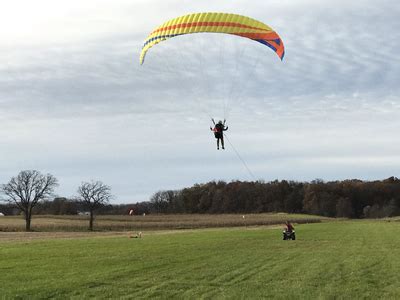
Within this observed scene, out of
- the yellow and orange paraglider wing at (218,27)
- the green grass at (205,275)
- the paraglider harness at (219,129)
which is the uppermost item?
the yellow and orange paraglider wing at (218,27)

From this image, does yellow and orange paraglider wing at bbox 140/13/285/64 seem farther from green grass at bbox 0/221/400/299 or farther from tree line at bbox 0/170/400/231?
tree line at bbox 0/170/400/231

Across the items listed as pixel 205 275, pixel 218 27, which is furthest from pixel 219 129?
pixel 205 275

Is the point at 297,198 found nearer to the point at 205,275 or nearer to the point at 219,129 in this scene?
the point at 219,129

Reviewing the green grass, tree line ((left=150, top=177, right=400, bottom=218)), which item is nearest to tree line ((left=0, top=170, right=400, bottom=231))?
tree line ((left=150, top=177, right=400, bottom=218))

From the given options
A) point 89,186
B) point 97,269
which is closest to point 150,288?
point 97,269

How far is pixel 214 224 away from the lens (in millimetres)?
83438

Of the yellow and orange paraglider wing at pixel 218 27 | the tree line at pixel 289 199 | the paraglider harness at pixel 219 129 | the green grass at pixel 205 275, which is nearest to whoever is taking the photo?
the green grass at pixel 205 275

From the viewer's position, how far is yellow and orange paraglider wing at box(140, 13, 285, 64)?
22141mm

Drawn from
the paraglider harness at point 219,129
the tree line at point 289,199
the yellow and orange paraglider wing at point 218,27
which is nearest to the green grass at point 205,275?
the paraglider harness at point 219,129

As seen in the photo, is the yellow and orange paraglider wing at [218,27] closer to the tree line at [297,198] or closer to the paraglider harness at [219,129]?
the paraglider harness at [219,129]

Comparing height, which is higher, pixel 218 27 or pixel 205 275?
pixel 218 27

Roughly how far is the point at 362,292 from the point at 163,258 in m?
11.1

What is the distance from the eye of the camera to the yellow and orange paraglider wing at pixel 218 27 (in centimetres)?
2214

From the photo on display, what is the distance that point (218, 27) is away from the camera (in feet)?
72.8
